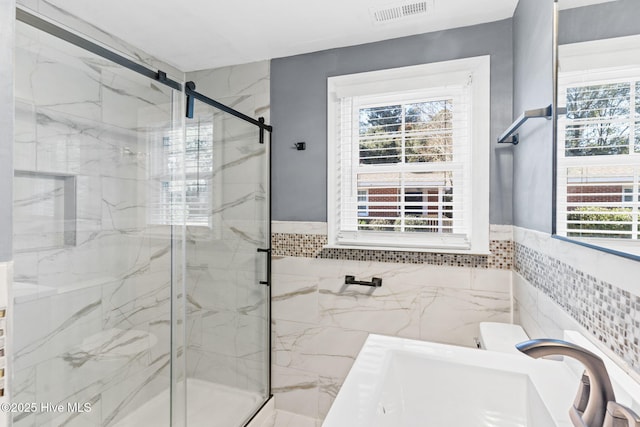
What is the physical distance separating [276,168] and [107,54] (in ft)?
3.92

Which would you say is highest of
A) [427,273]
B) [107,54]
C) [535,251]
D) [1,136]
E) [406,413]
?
[107,54]

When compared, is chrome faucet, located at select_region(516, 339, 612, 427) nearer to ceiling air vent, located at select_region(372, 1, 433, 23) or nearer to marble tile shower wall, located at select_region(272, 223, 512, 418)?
marble tile shower wall, located at select_region(272, 223, 512, 418)

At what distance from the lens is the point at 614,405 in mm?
588

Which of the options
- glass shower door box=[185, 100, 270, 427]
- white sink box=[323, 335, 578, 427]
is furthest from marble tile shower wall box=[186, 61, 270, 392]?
white sink box=[323, 335, 578, 427]

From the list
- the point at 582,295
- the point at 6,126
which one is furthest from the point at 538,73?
the point at 6,126

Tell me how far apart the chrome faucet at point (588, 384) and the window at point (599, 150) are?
0.26m

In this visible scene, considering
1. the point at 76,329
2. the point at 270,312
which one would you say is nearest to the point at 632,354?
the point at 76,329

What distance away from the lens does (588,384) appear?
683 millimetres

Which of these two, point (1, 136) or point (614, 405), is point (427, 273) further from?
point (1, 136)

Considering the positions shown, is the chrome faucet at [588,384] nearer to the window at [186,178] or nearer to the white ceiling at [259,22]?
the window at [186,178]

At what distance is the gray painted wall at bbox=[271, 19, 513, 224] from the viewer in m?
1.84

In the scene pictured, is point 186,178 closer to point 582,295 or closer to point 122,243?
point 122,243

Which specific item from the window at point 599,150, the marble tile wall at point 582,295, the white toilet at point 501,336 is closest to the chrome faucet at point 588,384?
the marble tile wall at point 582,295

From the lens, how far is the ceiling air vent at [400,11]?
1708mm
